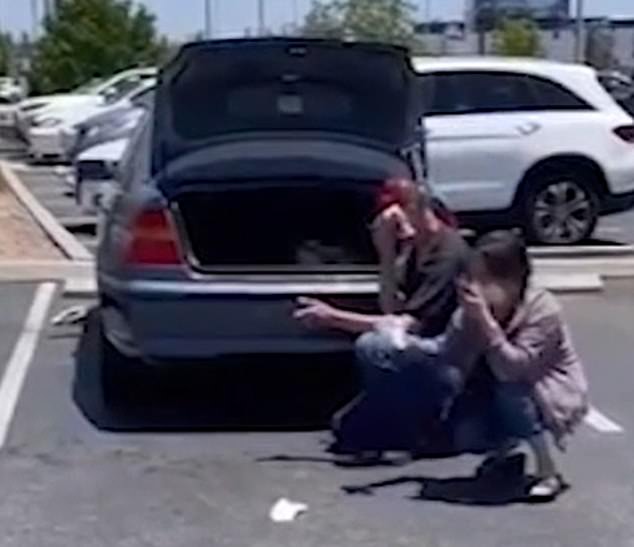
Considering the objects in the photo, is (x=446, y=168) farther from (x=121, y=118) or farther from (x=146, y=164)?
(x=146, y=164)

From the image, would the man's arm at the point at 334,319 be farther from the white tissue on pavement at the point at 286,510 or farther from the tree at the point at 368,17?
the tree at the point at 368,17

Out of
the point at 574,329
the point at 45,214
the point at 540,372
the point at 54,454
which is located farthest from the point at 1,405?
the point at 45,214

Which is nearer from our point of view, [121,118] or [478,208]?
[478,208]

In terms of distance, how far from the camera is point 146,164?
9516 millimetres

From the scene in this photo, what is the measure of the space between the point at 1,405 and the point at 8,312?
125 inches

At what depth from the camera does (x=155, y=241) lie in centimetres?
900

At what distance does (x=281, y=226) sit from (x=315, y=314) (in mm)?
847

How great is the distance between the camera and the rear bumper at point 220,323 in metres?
8.87

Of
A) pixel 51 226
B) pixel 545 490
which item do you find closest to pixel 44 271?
pixel 51 226

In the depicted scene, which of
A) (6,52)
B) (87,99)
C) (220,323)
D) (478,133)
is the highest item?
(220,323)

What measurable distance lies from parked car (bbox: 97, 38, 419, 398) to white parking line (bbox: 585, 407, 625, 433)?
1.13 m

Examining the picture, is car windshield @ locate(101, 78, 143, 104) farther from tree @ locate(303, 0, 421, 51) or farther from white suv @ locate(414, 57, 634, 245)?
tree @ locate(303, 0, 421, 51)

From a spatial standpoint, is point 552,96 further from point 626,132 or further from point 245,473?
point 245,473

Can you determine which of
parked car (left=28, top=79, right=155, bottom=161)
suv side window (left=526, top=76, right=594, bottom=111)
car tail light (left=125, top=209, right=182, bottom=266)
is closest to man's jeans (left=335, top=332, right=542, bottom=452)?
car tail light (left=125, top=209, right=182, bottom=266)
